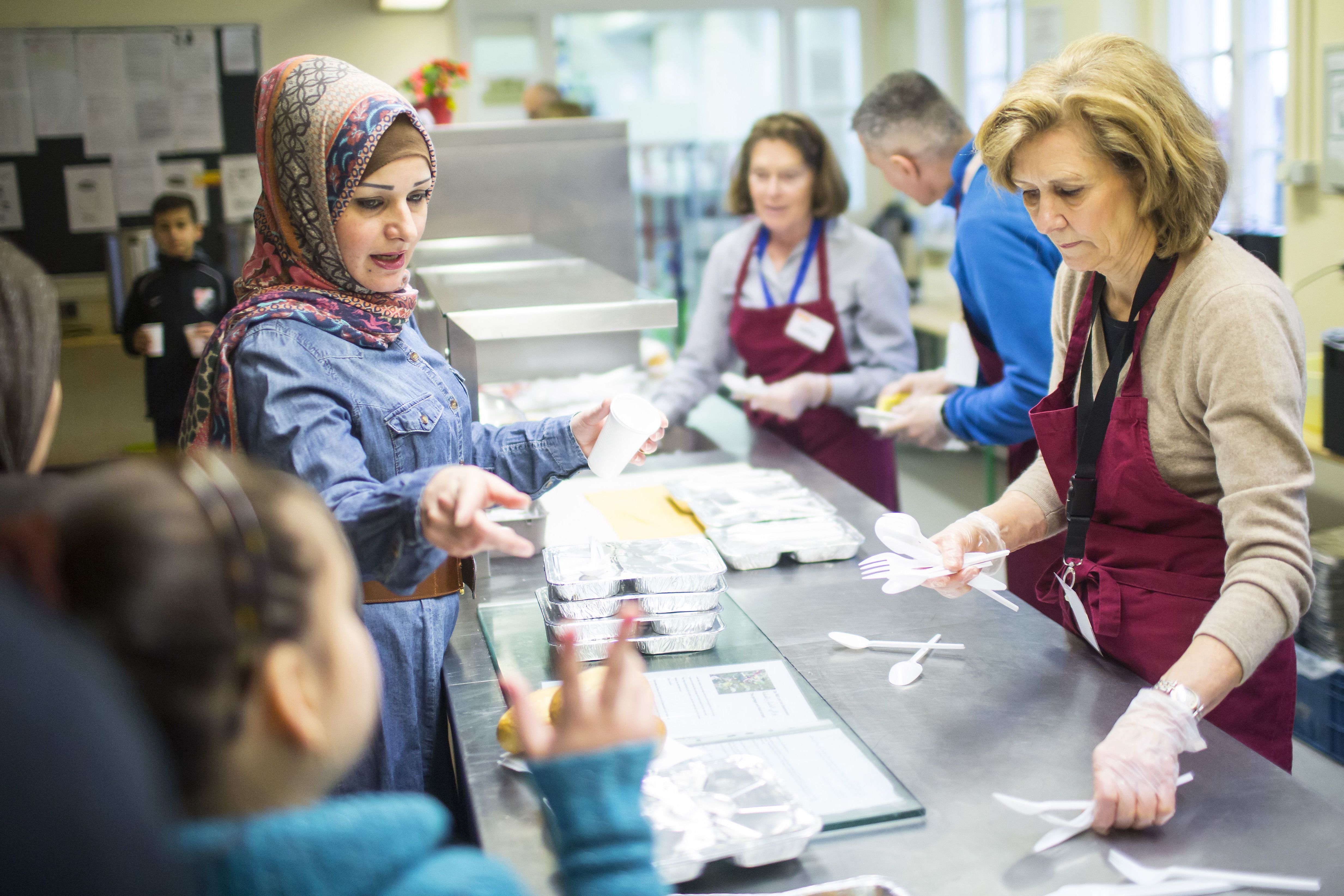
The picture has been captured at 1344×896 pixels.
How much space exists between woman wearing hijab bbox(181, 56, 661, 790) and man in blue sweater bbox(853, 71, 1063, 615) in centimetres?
110

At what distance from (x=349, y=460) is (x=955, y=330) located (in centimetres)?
180

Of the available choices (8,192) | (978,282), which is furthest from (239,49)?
(978,282)

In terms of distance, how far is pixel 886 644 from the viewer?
1.64 metres

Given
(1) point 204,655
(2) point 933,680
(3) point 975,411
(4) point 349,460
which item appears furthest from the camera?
(3) point 975,411

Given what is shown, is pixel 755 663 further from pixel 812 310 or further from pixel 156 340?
pixel 156 340

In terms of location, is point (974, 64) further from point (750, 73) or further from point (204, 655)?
point (204, 655)

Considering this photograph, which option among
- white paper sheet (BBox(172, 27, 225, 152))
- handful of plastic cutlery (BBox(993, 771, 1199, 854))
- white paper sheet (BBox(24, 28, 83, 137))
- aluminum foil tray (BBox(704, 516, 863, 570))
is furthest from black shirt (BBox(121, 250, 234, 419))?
handful of plastic cutlery (BBox(993, 771, 1199, 854))

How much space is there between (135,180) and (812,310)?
5133 millimetres

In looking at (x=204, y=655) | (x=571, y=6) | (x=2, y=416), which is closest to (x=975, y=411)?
(x=2, y=416)

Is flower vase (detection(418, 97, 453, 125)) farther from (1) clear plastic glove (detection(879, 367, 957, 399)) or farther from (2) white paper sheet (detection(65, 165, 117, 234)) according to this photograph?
(2) white paper sheet (detection(65, 165, 117, 234))

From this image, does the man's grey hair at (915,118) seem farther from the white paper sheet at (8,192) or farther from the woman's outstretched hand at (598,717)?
the white paper sheet at (8,192)

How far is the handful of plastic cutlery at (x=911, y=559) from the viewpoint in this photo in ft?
5.21

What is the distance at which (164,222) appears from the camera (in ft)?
16.3

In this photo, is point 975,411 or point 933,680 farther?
point 975,411
